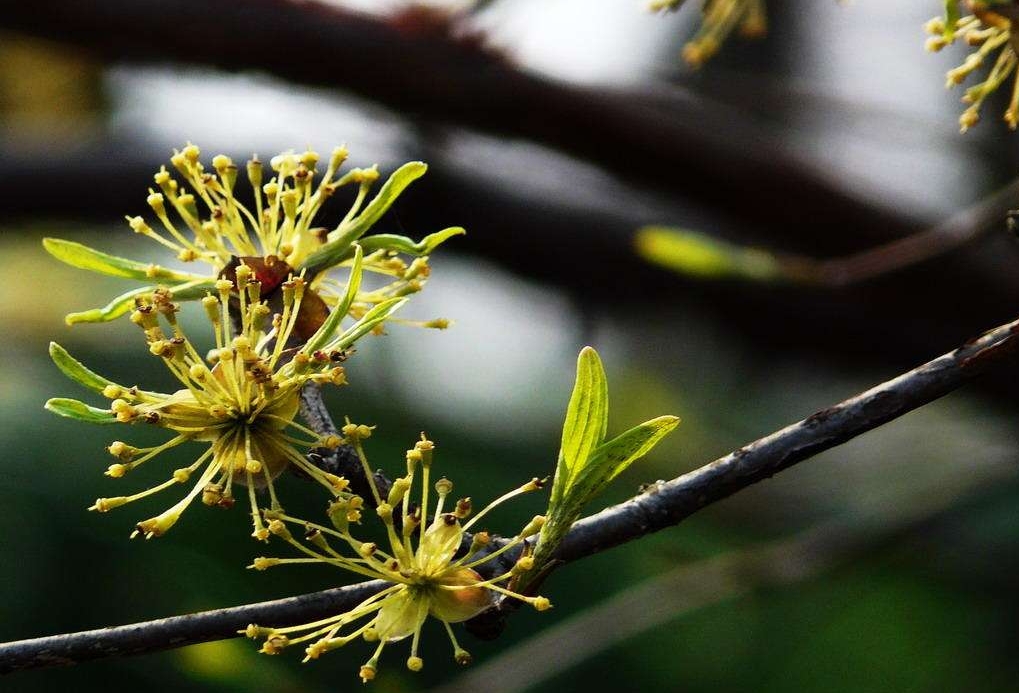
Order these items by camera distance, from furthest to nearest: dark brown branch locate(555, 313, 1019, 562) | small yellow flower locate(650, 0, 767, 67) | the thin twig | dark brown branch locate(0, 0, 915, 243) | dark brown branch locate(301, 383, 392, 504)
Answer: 1. dark brown branch locate(0, 0, 915, 243)
2. the thin twig
3. small yellow flower locate(650, 0, 767, 67)
4. dark brown branch locate(301, 383, 392, 504)
5. dark brown branch locate(555, 313, 1019, 562)

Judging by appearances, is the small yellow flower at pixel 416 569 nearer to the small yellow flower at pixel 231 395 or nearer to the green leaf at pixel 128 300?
the small yellow flower at pixel 231 395

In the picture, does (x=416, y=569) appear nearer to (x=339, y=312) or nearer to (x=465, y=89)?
(x=339, y=312)

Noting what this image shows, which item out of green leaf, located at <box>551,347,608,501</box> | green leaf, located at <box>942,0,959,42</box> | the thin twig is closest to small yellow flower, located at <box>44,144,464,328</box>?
green leaf, located at <box>551,347,608,501</box>

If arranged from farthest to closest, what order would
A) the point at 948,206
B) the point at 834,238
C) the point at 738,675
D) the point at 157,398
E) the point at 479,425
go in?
1. the point at 479,425
2. the point at 738,675
3. the point at 948,206
4. the point at 834,238
5. the point at 157,398

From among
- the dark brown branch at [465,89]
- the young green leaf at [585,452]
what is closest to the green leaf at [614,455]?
the young green leaf at [585,452]

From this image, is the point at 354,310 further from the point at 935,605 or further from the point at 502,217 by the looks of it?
the point at 935,605

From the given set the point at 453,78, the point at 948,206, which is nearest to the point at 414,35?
the point at 453,78

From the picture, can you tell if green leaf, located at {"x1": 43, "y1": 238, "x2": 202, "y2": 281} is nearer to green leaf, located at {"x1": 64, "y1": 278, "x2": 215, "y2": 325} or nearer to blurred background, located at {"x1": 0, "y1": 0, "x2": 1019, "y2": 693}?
green leaf, located at {"x1": 64, "y1": 278, "x2": 215, "y2": 325}
